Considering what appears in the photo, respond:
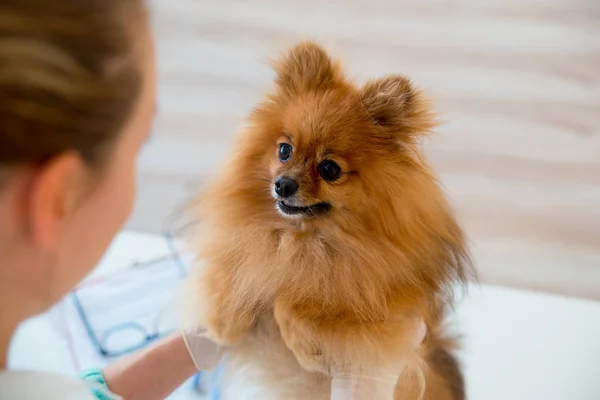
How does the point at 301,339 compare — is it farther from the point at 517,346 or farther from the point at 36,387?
the point at 517,346

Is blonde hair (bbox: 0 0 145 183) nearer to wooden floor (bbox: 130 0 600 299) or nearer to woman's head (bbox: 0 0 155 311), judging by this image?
woman's head (bbox: 0 0 155 311)

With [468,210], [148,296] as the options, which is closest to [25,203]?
[148,296]

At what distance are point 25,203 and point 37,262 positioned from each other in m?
0.08

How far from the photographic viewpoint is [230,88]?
93.4 inches

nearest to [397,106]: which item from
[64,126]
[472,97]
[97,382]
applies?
[64,126]

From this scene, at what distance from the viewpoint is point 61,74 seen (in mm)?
584

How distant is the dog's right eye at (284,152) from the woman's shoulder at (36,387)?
1.47 ft

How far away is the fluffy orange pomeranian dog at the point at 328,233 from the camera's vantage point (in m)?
0.99

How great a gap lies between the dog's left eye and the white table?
2.02ft

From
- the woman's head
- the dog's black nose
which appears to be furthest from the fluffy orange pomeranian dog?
the woman's head

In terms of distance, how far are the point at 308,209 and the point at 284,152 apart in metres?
0.10

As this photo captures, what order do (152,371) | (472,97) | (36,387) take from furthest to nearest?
(472,97)
(152,371)
(36,387)

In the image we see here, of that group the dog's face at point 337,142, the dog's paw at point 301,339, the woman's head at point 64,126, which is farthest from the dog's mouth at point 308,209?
the woman's head at point 64,126

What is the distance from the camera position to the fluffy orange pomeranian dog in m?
0.99
